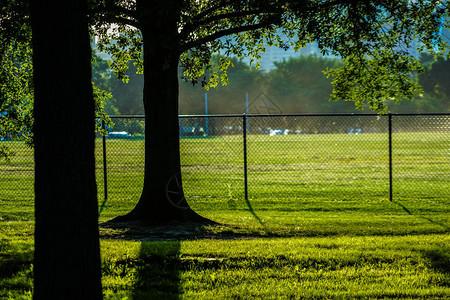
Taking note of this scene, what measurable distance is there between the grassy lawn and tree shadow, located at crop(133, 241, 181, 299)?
0.04 ft

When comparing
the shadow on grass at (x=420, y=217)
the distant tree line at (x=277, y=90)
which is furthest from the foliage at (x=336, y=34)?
the distant tree line at (x=277, y=90)

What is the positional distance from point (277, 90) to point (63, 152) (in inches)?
3858

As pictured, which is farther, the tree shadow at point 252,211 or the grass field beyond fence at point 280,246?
the tree shadow at point 252,211

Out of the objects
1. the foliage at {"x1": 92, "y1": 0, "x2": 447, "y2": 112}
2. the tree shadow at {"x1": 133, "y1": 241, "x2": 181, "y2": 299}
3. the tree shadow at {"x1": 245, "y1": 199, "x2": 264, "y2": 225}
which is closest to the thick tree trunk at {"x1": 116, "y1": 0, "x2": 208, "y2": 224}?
the foliage at {"x1": 92, "y1": 0, "x2": 447, "y2": 112}

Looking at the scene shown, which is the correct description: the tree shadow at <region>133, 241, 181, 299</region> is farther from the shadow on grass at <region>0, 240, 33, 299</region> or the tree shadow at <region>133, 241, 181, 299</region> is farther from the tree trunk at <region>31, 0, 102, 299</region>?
the tree trunk at <region>31, 0, 102, 299</region>

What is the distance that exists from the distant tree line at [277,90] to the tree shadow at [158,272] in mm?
82647

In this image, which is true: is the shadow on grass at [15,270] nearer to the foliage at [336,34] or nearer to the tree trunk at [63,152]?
the tree trunk at [63,152]

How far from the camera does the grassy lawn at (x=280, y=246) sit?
520 cm

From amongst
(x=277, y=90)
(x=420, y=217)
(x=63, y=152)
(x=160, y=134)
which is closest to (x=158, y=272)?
(x=63, y=152)

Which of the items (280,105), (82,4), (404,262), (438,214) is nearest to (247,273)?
(404,262)

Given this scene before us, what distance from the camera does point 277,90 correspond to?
100m

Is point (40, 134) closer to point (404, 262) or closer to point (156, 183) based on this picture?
point (404, 262)

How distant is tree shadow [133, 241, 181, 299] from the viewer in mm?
5013

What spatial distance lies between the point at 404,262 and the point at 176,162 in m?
4.71
